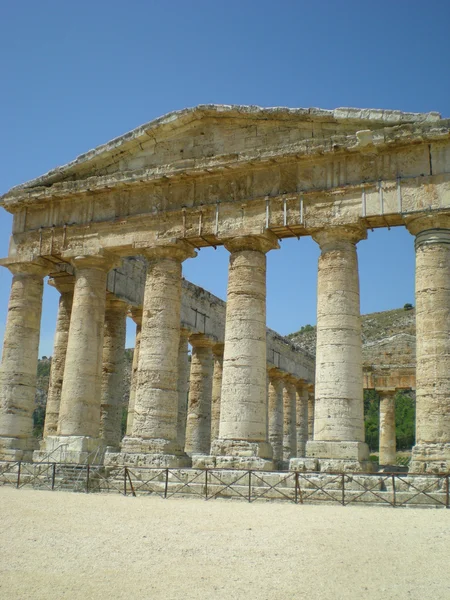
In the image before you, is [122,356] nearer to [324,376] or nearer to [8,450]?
[8,450]

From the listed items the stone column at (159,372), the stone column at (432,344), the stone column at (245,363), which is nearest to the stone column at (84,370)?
the stone column at (159,372)

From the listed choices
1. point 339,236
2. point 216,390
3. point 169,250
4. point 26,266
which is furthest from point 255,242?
point 216,390

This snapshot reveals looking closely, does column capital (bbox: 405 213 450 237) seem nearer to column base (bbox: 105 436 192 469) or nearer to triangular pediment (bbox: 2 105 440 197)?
triangular pediment (bbox: 2 105 440 197)

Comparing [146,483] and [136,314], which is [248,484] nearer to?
[146,483]

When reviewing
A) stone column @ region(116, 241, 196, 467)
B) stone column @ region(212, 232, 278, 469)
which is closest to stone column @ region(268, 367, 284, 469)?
stone column @ region(116, 241, 196, 467)

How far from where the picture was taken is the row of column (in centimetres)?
1828

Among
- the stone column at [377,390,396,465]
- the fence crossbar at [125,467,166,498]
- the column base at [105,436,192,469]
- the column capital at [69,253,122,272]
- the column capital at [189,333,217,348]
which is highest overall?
the column capital at [69,253,122,272]

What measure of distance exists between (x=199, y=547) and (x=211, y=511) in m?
4.25

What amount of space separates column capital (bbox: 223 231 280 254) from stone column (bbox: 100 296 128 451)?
7735 millimetres

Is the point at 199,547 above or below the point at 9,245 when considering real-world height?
below

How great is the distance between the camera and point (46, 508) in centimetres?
1512

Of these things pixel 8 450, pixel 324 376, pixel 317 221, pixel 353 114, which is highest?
pixel 353 114

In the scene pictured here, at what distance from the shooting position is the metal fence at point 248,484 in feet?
53.5

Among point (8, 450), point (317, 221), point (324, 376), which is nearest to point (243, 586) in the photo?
point (324, 376)
